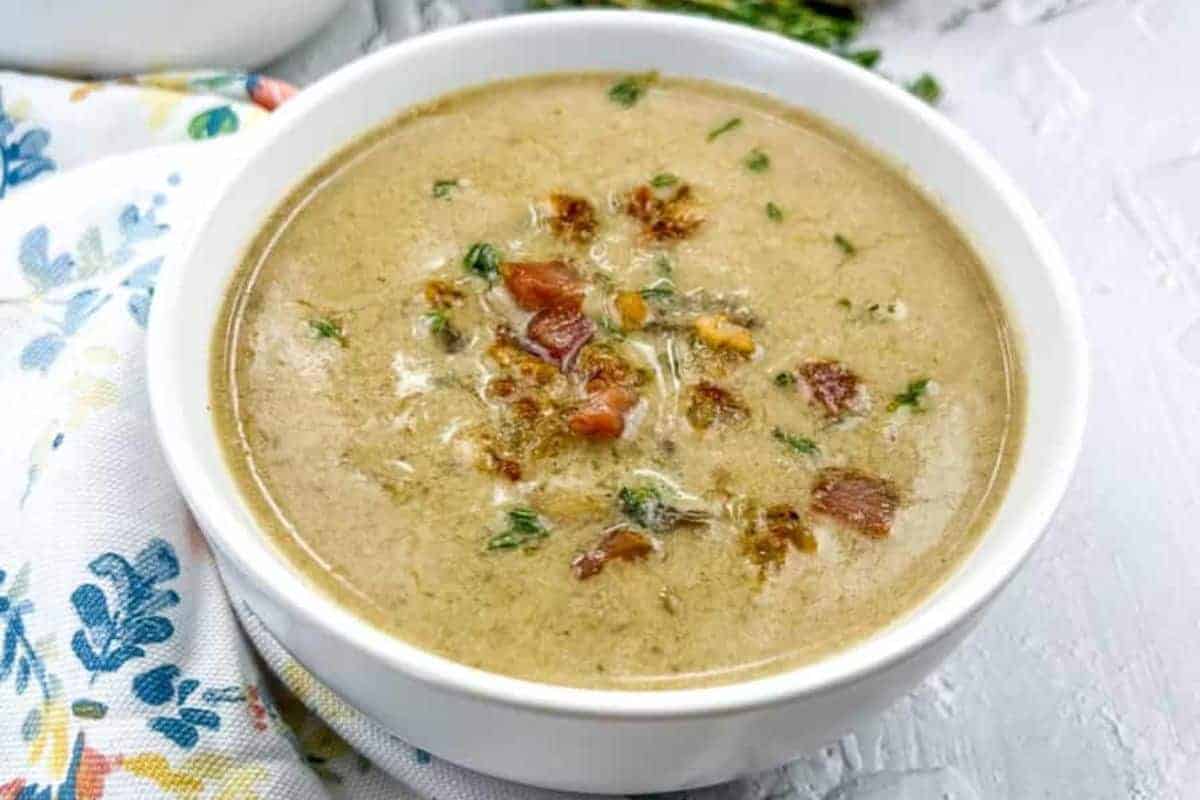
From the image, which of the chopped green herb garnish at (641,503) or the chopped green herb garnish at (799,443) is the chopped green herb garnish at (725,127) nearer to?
the chopped green herb garnish at (799,443)

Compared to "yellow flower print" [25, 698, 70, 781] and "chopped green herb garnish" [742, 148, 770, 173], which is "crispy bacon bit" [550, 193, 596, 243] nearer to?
"chopped green herb garnish" [742, 148, 770, 173]

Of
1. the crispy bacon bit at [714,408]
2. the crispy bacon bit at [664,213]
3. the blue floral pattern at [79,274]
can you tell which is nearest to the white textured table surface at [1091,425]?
the crispy bacon bit at [714,408]

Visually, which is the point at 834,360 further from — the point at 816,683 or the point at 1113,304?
the point at 1113,304

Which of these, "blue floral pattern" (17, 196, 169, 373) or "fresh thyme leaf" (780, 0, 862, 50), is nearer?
"blue floral pattern" (17, 196, 169, 373)

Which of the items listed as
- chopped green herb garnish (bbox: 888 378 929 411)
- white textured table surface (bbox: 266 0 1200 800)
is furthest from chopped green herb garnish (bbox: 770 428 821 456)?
white textured table surface (bbox: 266 0 1200 800)

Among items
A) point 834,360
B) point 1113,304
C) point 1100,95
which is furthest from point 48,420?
point 1100,95
